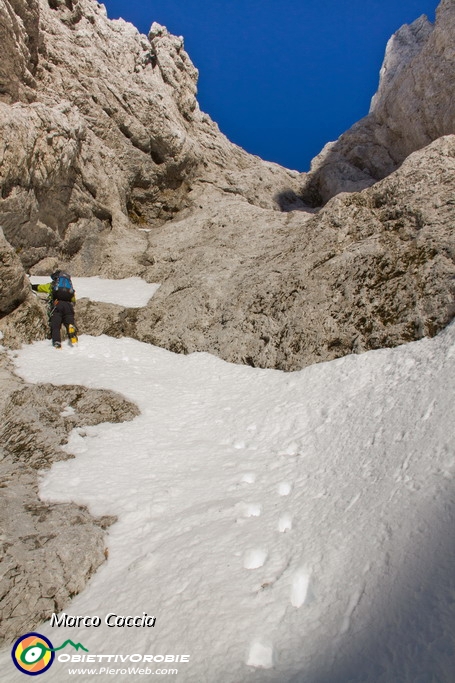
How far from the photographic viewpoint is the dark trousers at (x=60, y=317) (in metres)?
13.6

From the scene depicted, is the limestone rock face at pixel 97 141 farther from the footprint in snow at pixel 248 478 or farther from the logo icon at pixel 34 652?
the logo icon at pixel 34 652

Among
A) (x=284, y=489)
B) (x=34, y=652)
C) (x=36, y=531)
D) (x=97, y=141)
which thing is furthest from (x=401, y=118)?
(x=34, y=652)

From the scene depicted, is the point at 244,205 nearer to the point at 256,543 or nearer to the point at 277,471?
the point at 277,471

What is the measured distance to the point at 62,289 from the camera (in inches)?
566

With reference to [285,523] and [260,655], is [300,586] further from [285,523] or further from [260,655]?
[285,523]

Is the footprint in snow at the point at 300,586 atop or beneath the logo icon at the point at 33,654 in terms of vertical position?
atop

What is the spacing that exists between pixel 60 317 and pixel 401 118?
31.8 m

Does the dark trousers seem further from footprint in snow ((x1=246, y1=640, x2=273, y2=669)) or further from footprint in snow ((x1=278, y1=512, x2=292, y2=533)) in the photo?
footprint in snow ((x1=246, y1=640, x2=273, y2=669))

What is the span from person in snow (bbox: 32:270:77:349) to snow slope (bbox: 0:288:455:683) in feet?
18.1

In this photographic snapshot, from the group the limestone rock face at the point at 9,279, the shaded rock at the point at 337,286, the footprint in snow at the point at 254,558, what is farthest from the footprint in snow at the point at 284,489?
the limestone rock face at the point at 9,279

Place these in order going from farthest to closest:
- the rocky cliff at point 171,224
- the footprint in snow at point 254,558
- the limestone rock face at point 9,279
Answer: the limestone rock face at point 9,279 → the rocky cliff at point 171,224 → the footprint in snow at point 254,558

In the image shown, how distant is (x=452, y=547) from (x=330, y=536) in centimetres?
144

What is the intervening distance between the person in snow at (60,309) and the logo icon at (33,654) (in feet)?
33.4

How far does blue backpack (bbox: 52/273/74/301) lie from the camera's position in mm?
14344
